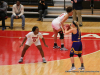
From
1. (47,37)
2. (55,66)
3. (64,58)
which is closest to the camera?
(55,66)

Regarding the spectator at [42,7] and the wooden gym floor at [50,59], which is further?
the spectator at [42,7]

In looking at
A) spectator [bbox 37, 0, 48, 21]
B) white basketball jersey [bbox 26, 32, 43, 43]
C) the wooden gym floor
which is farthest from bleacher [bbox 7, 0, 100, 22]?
white basketball jersey [bbox 26, 32, 43, 43]

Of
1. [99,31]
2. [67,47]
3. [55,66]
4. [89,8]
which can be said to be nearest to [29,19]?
[89,8]

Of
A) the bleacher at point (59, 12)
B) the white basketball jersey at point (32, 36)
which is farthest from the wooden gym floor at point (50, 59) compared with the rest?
the bleacher at point (59, 12)

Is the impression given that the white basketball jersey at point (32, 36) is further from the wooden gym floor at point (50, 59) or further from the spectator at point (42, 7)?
the spectator at point (42, 7)

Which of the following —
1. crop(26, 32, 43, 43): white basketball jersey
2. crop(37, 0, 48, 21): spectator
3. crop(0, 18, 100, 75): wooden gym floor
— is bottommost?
crop(0, 18, 100, 75): wooden gym floor

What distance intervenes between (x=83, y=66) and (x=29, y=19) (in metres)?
8.55

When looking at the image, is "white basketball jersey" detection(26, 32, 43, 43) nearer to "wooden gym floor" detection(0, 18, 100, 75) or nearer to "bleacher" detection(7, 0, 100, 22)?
"wooden gym floor" detection(0, 18, 100, 75)

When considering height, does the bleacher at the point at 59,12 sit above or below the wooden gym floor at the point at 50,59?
above

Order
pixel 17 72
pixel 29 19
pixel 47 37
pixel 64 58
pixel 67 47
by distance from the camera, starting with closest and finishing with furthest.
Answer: pixel 17 72, pixel 64 58, pixel 67 47, pixel 47 37, pixel 29 19

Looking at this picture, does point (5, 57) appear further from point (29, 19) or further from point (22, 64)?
point (29, 19)

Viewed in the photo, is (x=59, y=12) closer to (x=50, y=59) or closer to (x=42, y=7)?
(x=42, y=7)

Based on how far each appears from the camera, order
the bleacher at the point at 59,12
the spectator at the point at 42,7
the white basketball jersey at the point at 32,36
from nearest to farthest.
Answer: the white basketball jersey at the point at 32,36 → the spectator at the point at 42,7 → the bleacher at the point at 59,12

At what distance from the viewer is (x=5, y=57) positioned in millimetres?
7398
